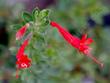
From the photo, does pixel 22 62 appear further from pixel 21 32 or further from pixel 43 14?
pixel 43 14

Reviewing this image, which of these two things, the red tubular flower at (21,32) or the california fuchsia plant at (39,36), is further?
the california fuchsia plant at (39,36)

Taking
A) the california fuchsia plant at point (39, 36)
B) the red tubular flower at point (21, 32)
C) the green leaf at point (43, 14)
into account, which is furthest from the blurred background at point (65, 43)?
the red tubular flower at point (21, 32)

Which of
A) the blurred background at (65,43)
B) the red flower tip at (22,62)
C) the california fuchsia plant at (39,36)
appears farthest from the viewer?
the blurred background at (65,43)

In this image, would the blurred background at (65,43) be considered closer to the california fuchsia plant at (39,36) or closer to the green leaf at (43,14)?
the california fuchsia plant at (39,36)

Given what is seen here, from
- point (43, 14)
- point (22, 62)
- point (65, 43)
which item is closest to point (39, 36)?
point (43, 14)

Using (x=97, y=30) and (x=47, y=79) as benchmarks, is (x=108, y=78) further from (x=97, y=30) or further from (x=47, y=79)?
(x=47, y=79)

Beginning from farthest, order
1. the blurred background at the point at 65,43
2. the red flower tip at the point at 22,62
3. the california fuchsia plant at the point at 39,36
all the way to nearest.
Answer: the blurred background at the point at 65,43 → the california fuchsia plant at the point at 39,36 → the red flower tip at the point at 22,62

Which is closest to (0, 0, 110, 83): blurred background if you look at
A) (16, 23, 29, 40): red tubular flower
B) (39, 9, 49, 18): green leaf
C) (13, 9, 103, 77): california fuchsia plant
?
(13, 9, 103, 77): california fuchsia plant

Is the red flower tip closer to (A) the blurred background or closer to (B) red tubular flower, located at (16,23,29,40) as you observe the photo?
(B) red tubular flower, located at (16,23,29,40)

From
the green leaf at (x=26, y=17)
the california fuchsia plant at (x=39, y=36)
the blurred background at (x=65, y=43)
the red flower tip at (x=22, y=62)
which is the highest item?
the blurred background at (x=65, y=43)
